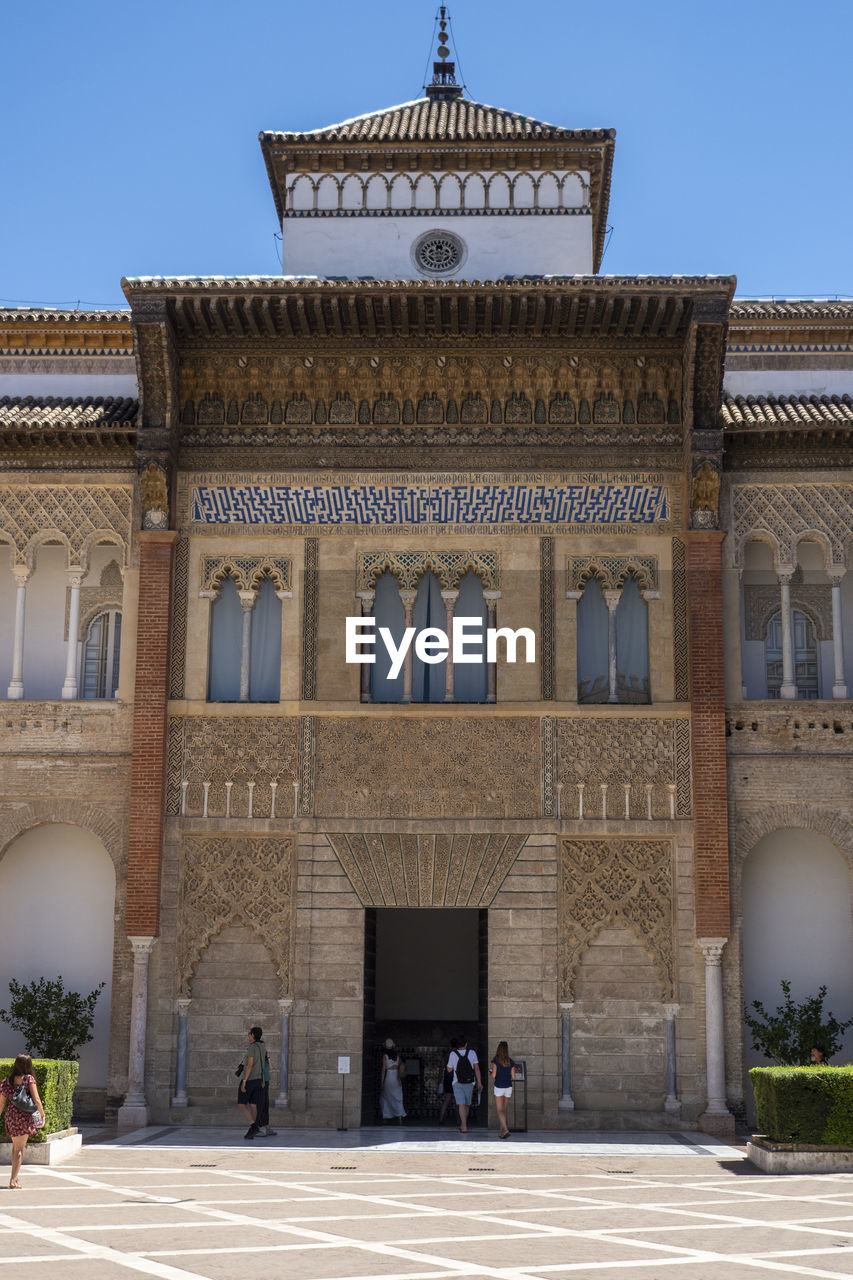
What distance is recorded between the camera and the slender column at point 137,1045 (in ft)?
47.0

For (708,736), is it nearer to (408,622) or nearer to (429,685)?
(429,685)

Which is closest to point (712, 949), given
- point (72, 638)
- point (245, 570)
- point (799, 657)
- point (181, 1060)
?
point (799, 657)

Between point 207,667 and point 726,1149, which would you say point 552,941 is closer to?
point 726,1149

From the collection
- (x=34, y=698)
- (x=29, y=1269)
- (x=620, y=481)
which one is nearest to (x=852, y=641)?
(x=620, y=481)

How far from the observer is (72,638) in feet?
52.2

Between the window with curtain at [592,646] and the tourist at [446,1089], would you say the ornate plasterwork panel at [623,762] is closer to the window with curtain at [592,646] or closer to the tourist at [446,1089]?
the window with curtain at [592,646]

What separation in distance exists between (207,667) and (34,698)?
2064 mm

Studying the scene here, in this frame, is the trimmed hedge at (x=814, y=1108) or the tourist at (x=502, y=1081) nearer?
the trimmed hedge at (x=814, y=1108)

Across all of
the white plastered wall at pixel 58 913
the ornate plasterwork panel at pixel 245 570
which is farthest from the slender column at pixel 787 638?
the white plastered wall at pixel 58 913

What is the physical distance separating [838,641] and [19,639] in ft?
29.6

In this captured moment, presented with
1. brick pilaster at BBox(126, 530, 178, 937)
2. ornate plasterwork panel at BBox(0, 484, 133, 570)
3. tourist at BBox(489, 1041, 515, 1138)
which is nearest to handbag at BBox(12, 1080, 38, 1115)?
brick pilaster at BBox(126, 530, 178, 937)

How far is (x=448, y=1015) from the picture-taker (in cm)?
1928

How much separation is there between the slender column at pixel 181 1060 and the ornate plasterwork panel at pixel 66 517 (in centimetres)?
489

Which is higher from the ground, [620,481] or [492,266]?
[492,266]
